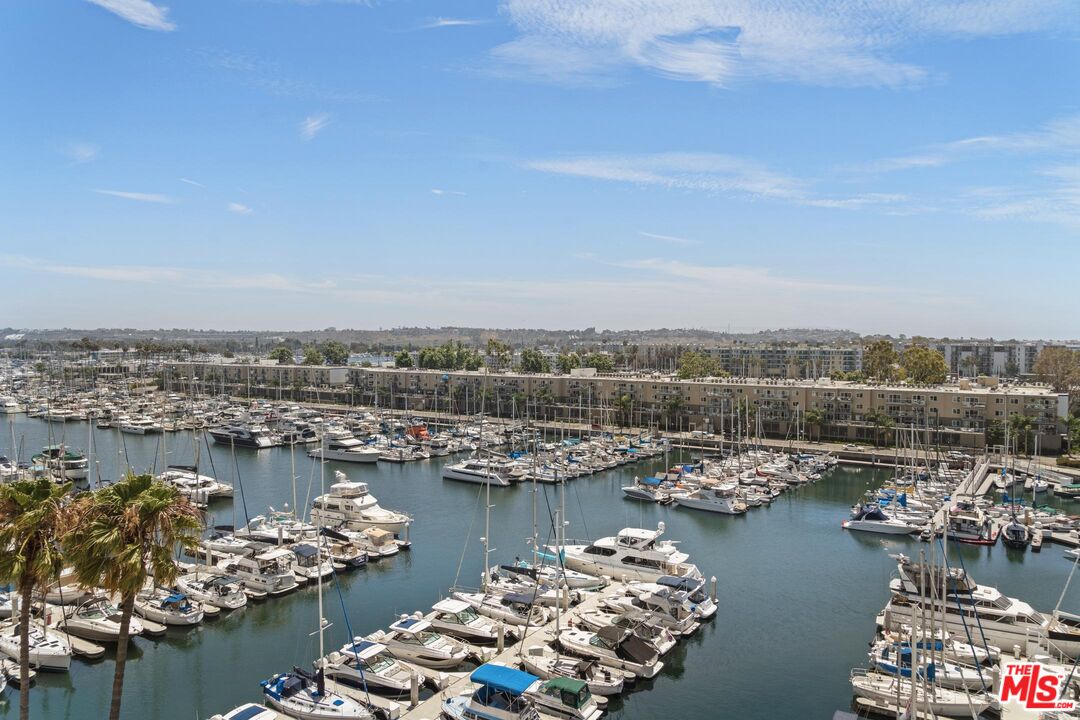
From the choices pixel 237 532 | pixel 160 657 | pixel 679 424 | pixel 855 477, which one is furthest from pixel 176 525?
pixel 679 424

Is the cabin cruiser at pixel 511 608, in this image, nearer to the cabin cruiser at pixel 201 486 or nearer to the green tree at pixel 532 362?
the cabin cruiser at pixel 201 486

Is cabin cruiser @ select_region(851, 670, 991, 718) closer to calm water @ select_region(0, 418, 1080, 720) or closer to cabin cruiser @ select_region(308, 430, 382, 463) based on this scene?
calm water @ select_region(0, 418, 1080, 720)

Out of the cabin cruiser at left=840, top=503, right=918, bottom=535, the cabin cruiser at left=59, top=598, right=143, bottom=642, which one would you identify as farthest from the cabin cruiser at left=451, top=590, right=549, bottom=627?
the cabin cruiser at left=840, top=503, right=918, bottom=535

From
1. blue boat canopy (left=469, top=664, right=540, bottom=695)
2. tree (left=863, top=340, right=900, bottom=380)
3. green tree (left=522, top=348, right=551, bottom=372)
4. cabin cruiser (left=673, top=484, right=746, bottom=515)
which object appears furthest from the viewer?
green tree (left=522, top=348, right=551, bottom=372)

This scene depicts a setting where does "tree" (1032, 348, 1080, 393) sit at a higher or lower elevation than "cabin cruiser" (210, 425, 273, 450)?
higher

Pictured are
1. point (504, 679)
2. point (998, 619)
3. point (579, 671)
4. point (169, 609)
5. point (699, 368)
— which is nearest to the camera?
point (504, 679)

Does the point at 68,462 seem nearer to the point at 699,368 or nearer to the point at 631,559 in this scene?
the point at 631,559

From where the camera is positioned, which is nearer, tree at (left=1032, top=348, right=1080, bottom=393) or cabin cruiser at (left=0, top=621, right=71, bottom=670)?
cabin cruiser at (left=0, top=621, right=71, bottom=670)

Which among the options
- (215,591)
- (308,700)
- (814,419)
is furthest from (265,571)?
(814,419)
